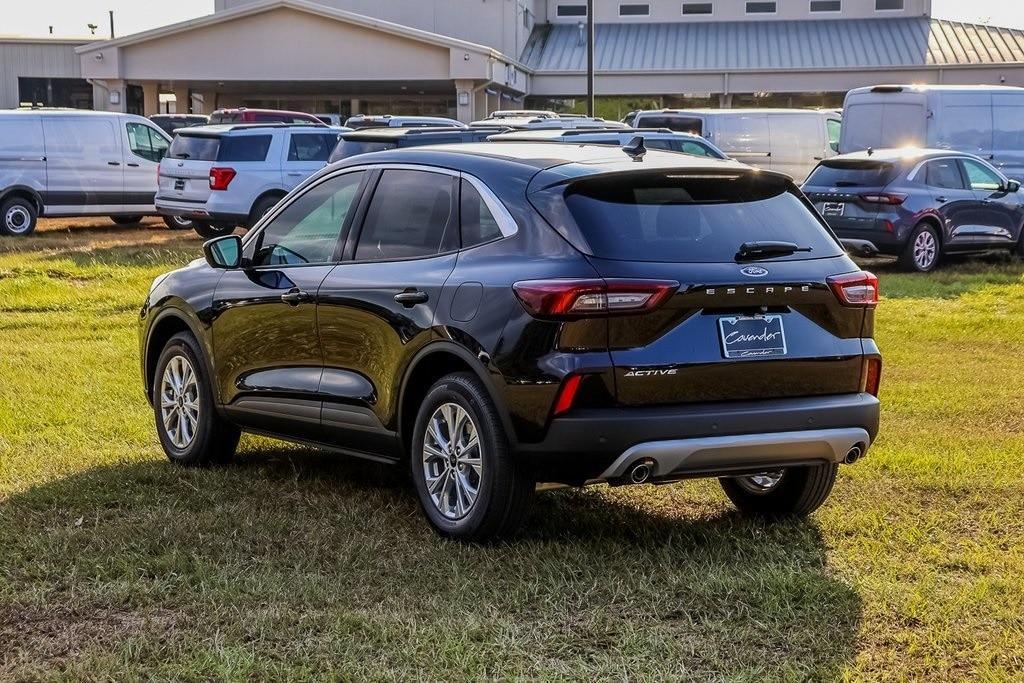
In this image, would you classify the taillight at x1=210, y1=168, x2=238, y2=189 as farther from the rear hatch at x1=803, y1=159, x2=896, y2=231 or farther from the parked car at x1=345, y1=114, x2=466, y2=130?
the rear hatch at x1=803, y1=159, x2=896, y2=231

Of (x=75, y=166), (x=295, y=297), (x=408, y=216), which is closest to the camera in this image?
(x=408, y=216)

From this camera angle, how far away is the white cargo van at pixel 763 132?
2773cm

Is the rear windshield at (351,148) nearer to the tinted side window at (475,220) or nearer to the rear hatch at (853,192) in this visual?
the rear hatch at (853,192)

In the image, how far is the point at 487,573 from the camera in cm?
573

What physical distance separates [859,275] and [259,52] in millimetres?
40617

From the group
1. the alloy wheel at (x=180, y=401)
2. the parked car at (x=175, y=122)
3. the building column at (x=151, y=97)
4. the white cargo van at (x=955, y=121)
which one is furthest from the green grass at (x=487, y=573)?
the building column at (x=151, y=97)

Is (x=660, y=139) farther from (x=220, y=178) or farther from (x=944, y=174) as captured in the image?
(x=220, y=178)

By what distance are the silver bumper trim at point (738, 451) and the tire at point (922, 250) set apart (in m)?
13.4

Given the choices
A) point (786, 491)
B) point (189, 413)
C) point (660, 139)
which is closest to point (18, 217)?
point (660, 139)

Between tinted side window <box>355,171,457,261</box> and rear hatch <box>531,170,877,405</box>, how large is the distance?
622 mm

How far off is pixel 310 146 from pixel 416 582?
17657 mm

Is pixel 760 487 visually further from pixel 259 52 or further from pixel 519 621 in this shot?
pixel 259 52

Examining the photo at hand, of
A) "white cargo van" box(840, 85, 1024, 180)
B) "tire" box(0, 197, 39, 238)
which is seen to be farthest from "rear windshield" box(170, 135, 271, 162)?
"white cargo van" box(840, 85, 1024, 180)

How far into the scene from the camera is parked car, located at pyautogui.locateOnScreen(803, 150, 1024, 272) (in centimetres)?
1870
